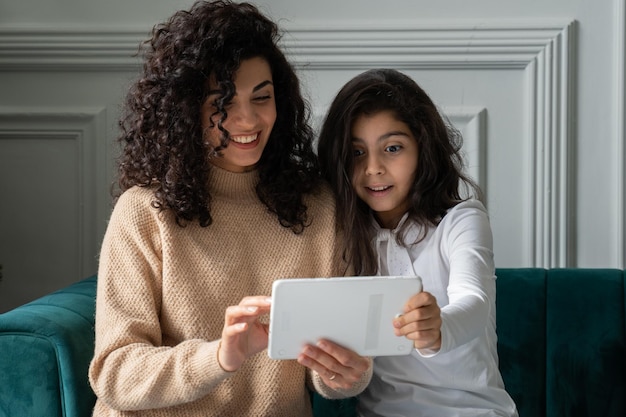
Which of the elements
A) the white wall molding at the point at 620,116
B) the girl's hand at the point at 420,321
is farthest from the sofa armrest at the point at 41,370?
the white wall molding at the point at 620,116

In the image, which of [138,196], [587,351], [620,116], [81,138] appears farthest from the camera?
[81,138]

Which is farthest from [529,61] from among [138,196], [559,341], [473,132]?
[138,196]

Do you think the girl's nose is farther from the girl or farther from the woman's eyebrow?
the woman's eyebrow

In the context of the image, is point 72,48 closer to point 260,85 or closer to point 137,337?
point 260,85

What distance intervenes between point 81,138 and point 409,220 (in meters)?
1.01

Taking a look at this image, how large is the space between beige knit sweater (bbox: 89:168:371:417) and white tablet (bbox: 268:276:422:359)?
0.52 feet

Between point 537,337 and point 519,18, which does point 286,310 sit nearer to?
point 537,337

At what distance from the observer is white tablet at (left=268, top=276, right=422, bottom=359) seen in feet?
3.74

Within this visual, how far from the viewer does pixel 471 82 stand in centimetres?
214

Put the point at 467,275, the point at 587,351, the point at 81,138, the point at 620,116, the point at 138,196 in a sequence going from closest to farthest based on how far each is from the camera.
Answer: the point at 467,275 → the point at 138,196 → the point at 587,351 → the point at 620,116 → the point at 81,138

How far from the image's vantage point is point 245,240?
1.47 meters

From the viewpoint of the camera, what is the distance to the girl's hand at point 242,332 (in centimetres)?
120

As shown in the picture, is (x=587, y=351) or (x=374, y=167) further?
(x=587, y=351)

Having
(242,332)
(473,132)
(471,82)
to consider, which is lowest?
(242,332)
